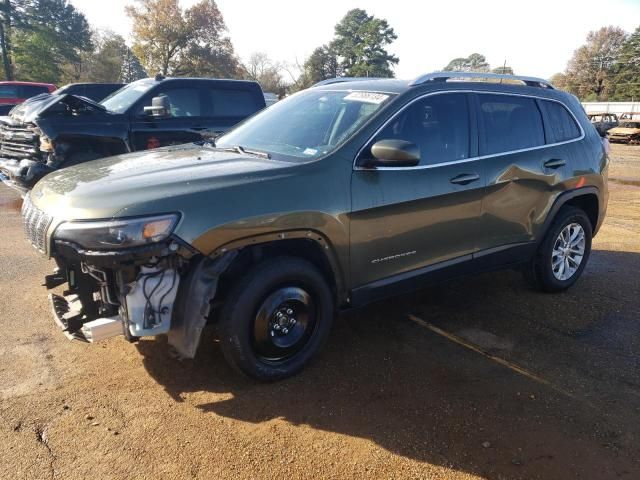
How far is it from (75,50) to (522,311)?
50.6m

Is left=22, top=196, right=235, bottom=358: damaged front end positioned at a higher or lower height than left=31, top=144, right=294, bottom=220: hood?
lower

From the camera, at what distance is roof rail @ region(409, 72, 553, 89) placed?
148 inches

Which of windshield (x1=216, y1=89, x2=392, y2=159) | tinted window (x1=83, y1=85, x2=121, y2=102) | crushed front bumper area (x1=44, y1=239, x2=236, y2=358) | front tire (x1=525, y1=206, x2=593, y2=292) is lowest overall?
front tire (x1=525, y1=206, x2=593, y2=292)

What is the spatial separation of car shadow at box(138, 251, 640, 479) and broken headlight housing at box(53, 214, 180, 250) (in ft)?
3.54

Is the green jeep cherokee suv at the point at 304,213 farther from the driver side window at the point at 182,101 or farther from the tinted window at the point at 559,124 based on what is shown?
the driver side window at the point at 182,101

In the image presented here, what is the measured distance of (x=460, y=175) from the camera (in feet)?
12.5

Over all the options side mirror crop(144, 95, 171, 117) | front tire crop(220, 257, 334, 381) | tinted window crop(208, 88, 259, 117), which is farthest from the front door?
tinted window crop(208, 88, 259, 117)

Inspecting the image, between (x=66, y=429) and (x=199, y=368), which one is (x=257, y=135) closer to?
(x=199, y=368)

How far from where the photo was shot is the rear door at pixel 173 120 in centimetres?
790

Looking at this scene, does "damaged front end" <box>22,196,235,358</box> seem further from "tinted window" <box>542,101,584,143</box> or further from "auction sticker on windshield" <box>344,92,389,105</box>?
"tinted window" <box>542,101,584,143</box>

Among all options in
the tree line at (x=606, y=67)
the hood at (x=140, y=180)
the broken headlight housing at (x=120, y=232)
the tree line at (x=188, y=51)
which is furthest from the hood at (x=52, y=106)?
the tree line at (x=606, y=67)

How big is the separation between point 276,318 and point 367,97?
5.76 ft

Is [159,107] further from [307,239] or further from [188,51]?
[188,51]

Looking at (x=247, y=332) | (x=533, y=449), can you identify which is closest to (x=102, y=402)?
(x=247, y=332)
